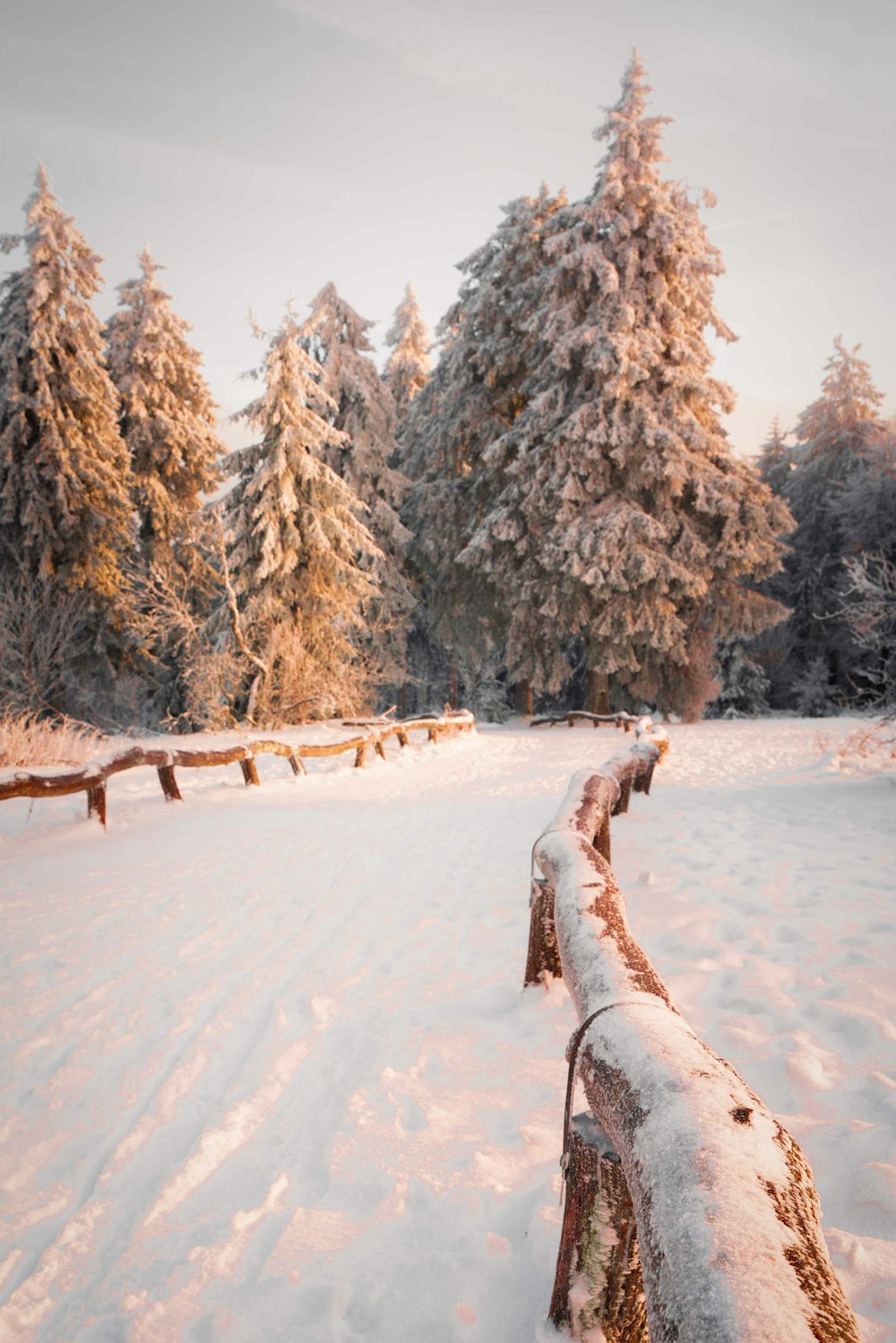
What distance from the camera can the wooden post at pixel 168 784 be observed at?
779cm

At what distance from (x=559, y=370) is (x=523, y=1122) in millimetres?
19360

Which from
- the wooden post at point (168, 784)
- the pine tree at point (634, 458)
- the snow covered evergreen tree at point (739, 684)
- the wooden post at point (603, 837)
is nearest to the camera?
the wooden post at point (603, 837)

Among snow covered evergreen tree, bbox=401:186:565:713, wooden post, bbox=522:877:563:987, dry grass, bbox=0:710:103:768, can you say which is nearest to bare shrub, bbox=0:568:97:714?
dry grass, bbox=0:710:103:768

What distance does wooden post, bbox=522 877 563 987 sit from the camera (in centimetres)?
299

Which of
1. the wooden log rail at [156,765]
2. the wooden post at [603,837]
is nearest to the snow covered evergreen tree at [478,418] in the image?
the wooden log rail at [156,765]

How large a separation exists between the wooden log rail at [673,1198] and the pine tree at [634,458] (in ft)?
49.7

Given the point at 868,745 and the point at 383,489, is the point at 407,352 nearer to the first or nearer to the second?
the point at 383,489


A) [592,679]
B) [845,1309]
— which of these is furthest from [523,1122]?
[592,679]

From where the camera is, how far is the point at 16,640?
52.9 ft

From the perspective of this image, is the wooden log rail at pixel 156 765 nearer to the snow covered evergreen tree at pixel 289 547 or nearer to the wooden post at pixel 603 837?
the snow covered evergreen tree at pixel 289 547

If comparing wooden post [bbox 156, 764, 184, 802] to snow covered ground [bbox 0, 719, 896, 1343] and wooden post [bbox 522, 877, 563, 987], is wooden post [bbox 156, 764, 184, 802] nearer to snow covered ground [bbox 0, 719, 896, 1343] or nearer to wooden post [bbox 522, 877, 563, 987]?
snow covered ground [bbox 0, 719, 896, 1343]

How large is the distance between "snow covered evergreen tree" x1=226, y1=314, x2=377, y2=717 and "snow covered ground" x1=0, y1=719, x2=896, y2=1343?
10.0 meters

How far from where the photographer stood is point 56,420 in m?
17.2

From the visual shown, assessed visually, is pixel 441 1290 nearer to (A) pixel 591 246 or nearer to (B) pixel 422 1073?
(B) pixel 422 1073
